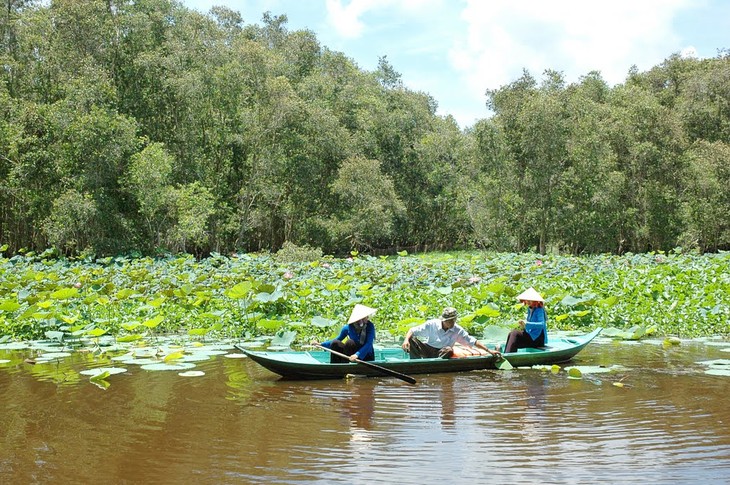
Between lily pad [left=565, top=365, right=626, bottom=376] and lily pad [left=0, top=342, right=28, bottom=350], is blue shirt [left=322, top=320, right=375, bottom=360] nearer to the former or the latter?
lily pad [left=565, top=365, right=626, bottom=376]

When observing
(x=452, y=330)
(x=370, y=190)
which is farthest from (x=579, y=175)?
(x=452, y=330)

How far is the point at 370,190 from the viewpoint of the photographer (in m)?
31.5

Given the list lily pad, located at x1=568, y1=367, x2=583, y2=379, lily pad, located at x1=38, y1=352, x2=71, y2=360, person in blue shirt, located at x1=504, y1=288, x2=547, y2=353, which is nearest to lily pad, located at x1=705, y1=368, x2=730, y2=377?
lily pad, located at x1=568, y1=367, x2=583, y2=379

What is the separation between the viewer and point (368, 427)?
5711 millimetres

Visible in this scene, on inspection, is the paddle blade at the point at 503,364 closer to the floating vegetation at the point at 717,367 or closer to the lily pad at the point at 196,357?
the floating vegetation at the point at 717,367

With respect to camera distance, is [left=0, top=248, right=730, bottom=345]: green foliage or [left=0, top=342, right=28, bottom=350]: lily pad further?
[left=0, top=248, right=730, bottom=345]: green foliage

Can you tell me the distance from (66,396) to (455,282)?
23.4ft

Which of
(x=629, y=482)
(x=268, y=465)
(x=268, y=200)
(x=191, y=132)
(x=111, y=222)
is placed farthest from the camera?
(x=268, y=200)

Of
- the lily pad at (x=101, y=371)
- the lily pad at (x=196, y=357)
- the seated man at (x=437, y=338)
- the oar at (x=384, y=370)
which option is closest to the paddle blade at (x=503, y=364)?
the seated man at (x=437, y=338)

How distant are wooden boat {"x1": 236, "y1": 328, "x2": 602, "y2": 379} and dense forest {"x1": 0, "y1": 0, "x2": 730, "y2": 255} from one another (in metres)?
16.5

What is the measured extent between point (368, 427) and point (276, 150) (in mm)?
24689

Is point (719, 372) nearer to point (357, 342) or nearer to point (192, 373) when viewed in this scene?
point (357, 342)

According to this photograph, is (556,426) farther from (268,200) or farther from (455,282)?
(268,200)

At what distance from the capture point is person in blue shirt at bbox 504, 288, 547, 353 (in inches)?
328
